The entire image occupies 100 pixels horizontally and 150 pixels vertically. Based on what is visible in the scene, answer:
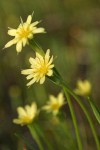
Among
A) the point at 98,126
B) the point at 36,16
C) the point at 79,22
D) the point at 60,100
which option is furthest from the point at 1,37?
the point at 60,100

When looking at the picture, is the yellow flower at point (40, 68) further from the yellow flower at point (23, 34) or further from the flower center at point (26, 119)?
the flower center at point (26, 119)

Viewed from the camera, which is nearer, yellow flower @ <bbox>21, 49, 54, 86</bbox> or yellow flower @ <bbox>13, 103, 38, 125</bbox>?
yellow flower @ <bbox>21, 49, 54, 86</bbox>

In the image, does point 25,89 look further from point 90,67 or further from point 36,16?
point 36,16

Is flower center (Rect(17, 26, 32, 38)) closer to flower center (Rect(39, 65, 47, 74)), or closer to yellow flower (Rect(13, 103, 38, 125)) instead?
flower center (Rect(39, 65, 47, 74))

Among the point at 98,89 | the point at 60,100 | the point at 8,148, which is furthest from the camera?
the point at 98,89

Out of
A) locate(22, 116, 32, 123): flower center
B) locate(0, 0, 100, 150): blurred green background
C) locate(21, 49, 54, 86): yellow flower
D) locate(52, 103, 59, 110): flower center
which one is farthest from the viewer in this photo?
locate(0, 0, 100, 150): blurred green background

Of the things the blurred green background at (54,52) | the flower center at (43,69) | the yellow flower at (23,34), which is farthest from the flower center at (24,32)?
the blurred green background at (54,52)

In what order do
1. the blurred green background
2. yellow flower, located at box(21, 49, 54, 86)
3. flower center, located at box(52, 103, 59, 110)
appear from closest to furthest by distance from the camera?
yellow flower, located at box(21, 49, 54, 86) → flower center, located at box(52, 103, 59, 110) → the blurred green background

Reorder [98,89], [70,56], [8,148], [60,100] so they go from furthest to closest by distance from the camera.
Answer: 1. [70,56]
2. [98,89]
3. [8,148]
4. [60,100]

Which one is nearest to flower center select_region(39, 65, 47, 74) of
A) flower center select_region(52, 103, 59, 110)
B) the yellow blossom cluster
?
the yellow blossom cluster
